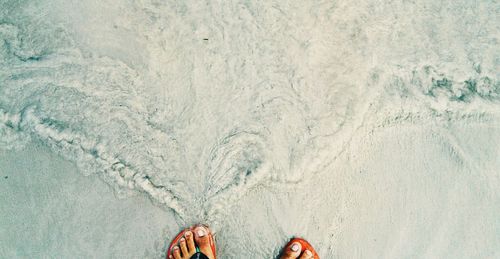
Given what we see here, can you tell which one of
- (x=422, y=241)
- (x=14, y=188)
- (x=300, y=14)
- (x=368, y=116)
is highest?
(x=300, y=14)

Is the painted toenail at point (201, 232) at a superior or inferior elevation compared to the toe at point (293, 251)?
inferior

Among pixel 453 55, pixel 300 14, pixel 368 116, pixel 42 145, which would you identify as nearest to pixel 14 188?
pixel 42 145

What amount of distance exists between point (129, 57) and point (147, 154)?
63 cm

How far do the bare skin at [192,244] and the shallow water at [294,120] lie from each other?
82 millimetres

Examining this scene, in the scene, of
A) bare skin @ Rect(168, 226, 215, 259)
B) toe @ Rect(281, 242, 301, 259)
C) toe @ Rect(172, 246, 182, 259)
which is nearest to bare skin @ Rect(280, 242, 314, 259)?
toe @ Rect(281, 242, 301, 259)

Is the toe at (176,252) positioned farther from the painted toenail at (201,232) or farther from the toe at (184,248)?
the painted toenail at (201,232)

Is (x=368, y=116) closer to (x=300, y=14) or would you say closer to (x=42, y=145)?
(x=300, y=14)

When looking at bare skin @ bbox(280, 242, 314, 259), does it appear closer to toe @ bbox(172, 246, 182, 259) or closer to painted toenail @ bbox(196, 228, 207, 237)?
painted toenail @ bbox(196, 228, 207, 237)

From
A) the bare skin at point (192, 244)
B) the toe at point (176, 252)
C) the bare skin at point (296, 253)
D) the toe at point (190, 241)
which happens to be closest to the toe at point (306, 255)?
the bare skin at point (296, 253)

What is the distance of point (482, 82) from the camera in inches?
83.2

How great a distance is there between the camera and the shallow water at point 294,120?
6.89ft

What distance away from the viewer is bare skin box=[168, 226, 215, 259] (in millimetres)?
2139

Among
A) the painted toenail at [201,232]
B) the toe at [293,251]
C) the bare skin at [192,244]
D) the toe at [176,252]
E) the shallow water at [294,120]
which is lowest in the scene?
the toe at [176,252]

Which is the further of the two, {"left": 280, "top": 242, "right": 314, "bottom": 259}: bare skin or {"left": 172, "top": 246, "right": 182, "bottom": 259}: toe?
{"left": 172, "top": 246, "right": 182, "bottom": 259}: toe
